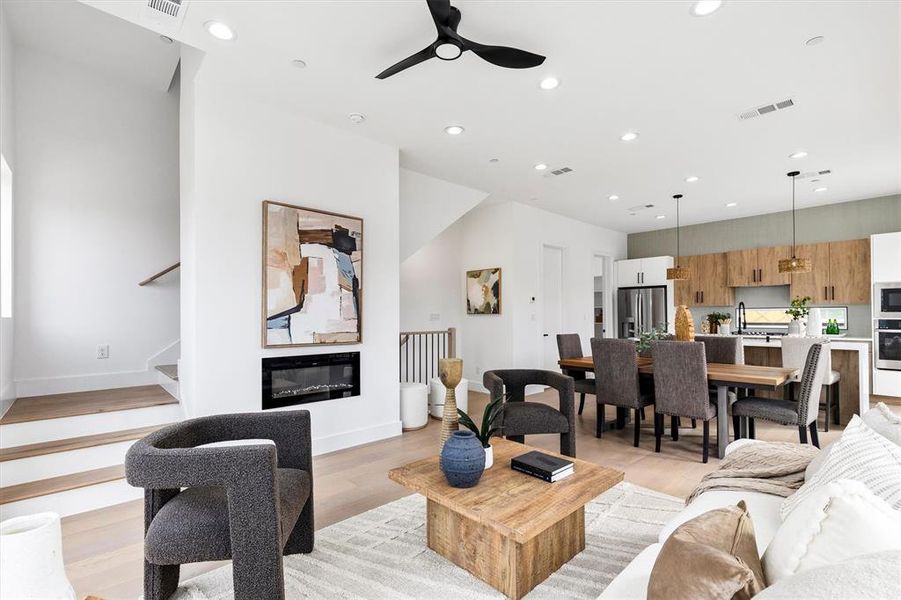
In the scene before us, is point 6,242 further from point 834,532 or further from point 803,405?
point 803,405

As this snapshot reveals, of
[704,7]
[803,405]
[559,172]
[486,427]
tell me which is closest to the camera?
[486,427]

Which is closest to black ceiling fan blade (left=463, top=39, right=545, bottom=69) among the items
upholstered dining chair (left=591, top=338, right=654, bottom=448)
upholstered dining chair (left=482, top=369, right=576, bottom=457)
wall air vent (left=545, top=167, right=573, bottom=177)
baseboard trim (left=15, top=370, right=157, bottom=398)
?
upholstered dining chair (left=482, top=369, right=576, bottom=457)

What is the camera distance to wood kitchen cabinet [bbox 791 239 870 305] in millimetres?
6012

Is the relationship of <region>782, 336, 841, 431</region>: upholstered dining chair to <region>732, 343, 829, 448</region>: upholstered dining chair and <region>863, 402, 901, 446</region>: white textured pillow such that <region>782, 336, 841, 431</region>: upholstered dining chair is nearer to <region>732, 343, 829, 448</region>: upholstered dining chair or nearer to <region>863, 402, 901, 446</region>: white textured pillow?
<region>732, 343, 829, 448</region>: upholstered dining chair

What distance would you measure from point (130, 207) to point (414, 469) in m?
4.17

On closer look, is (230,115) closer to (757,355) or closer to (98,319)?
(98,319)

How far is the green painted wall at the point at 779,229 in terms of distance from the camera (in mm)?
6031

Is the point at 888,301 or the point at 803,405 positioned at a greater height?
the point at 888,301

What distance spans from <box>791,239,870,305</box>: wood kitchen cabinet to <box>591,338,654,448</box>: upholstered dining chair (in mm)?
4281

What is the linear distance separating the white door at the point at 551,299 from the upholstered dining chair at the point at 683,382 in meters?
3.12

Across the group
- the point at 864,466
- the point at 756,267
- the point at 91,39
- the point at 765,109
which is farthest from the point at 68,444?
the point at 756,267

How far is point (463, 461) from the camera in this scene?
1862mm

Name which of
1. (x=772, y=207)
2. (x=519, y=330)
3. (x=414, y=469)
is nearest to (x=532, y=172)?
(x=519, y=330)

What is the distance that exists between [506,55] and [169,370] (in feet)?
13.3
